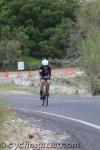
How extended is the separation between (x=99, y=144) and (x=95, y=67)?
1576 inches

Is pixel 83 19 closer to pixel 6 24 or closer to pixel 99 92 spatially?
pixel 6 24

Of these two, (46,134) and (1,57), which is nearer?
(46,134)

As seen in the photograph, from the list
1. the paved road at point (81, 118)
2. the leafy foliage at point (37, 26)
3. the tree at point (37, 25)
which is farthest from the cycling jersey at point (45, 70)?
the tree at point (37, 25)

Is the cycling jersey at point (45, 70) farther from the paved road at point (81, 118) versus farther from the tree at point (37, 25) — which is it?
the tree at point (37, 25)

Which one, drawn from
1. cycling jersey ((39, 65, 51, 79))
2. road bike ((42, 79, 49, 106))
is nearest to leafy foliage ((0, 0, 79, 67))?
road bike ((42, 79, 49, 106))

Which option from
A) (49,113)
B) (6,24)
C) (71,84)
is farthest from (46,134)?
(6,24)

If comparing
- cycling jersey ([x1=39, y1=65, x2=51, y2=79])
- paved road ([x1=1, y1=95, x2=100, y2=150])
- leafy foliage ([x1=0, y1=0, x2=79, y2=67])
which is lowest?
paved road ([x1=1, y1=95, x2=100, y2=150])

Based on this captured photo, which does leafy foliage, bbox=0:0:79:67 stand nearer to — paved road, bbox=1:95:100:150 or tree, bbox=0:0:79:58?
tree, bbox=0:0:79:58

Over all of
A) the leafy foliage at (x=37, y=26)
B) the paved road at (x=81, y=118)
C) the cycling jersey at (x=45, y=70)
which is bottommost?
the paved road at (x=81, y=118)

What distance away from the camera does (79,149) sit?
9.73 m

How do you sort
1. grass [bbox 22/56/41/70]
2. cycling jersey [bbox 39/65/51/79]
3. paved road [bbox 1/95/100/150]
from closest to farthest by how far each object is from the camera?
paved road [bbox 1/95/100/150] < cycling jersey [bbox 39/65/51/79] < grass [bbox 22/56/41/70]

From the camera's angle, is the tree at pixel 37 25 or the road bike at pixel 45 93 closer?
the road bike at pixel 45 93

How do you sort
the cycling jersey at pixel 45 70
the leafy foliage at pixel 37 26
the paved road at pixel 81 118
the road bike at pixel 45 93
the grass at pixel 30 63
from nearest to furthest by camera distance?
1. the paved road at pixel 81 118
2. the cycling jersey at pixel 45 70
3. the road bike at pixel 45 93
4. the grass at pixel 30 63
5. the leafy foliage at pixel 37 26

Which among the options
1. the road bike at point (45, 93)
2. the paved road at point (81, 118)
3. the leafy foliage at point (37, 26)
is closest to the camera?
the paved road at point (81, 118)
